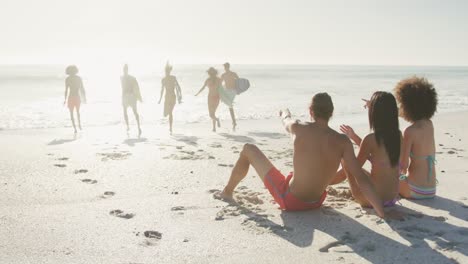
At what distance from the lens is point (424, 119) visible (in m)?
4.70

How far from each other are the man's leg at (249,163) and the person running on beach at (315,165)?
5 cm

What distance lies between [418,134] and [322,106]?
1197mm

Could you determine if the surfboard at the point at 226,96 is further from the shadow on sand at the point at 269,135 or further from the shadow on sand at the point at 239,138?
the shadow on sand at the point at 239,138

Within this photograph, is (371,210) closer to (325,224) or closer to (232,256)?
(325,224)

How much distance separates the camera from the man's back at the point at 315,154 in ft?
13.8

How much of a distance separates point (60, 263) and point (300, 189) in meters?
2.27

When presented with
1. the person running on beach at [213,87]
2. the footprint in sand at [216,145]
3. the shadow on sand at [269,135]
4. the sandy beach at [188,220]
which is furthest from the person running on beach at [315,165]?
the person running on beach at [213,87]

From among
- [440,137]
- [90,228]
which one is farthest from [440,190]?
[440,137]

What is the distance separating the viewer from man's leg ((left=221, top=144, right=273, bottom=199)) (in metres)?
4.66

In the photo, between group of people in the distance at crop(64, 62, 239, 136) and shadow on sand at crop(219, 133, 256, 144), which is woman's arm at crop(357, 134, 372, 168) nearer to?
shadow on sand at crop(219, 133, 256, 144)

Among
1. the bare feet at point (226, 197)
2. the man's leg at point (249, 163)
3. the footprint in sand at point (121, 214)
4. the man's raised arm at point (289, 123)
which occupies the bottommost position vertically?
the footprint in sand at point (121, 214)

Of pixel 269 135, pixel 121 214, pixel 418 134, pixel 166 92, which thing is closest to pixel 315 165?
pixel 418 134

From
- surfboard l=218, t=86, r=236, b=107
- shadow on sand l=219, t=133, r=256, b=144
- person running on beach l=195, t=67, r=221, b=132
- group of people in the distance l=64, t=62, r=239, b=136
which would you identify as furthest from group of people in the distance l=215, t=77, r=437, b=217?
surfboard l=218, t=86, r=236, b=107

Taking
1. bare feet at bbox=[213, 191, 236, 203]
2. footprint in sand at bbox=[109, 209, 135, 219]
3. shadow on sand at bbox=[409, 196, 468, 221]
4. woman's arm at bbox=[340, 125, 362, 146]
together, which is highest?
woman's arm at bbox=[340, 125, 362, 146]
